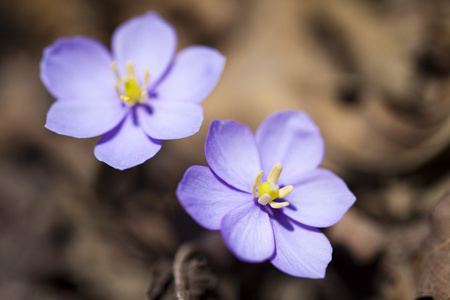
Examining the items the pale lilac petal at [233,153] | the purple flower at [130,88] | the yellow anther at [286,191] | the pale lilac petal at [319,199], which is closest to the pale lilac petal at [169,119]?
the purple flower at [130,88]

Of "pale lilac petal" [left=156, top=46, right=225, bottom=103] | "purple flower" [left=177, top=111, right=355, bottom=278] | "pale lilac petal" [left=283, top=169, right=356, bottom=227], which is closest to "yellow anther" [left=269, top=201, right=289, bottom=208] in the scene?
"purple flower" [left=177, top=111, right=355, bottom=278]

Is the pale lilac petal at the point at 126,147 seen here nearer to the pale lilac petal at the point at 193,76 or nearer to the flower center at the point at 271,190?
the pale lilac petal at the point at 193,76

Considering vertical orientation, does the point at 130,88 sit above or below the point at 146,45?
below

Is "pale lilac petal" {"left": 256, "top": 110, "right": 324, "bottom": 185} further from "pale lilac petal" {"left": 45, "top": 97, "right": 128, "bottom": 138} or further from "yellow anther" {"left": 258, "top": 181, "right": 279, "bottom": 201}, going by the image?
"pale lilac petal" {"left": 45, "top": 97, "right": 128, "bottom": 138}

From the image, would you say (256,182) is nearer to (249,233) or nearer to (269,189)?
(269,189)

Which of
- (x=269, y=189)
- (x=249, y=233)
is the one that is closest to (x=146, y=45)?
(x=269, y=189)

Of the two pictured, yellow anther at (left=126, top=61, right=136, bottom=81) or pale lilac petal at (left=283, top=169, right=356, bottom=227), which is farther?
yellow anther at (left=126, top=61, right=136, bottom=81)
